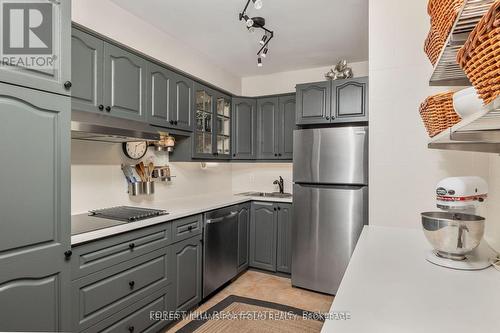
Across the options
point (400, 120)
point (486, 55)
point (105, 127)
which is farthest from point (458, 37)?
point (105, 127)

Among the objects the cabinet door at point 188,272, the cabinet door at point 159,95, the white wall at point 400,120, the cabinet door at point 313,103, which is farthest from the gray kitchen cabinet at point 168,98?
the white wall at point 400,120

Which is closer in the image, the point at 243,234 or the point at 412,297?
the point at 412,297

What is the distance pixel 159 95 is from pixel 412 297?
2219mm

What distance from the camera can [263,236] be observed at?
3.21 m

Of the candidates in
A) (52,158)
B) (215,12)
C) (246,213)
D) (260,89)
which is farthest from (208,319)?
(260,89)

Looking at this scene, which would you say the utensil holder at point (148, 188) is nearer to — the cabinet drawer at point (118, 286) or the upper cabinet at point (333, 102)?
the cabinet drawer at point (118, 286)

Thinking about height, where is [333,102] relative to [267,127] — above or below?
above

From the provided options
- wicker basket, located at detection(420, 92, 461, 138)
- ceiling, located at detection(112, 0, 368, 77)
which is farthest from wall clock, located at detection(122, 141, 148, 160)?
wicker basket, located at detection(420, 92, 461, 138)

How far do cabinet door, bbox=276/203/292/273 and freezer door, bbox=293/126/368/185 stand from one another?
446 mm

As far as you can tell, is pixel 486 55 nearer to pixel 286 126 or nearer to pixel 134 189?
pixel 134 189

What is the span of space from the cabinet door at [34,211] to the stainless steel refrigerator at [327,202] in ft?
6.68

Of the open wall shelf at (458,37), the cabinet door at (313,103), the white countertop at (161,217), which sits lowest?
Result: the white countertop at (161,217)

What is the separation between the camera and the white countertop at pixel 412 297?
645 mm

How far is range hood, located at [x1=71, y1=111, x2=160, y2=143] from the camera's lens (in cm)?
161
